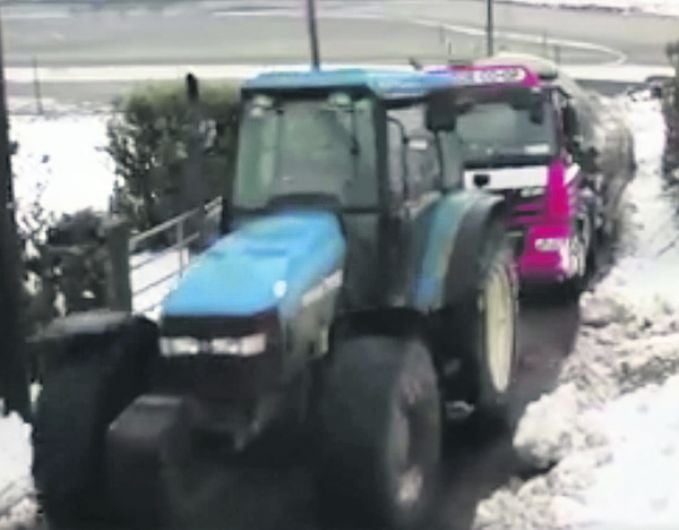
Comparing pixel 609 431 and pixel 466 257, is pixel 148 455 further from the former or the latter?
pixel 609 431

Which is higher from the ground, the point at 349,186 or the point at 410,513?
the point at 349,186

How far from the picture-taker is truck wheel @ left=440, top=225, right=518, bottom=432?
10.5m

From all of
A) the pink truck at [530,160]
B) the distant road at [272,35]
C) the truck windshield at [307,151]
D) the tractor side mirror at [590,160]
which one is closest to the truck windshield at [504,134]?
the pink truck at [530,160]

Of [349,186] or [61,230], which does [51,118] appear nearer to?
[61,230]

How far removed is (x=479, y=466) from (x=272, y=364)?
2.13 m

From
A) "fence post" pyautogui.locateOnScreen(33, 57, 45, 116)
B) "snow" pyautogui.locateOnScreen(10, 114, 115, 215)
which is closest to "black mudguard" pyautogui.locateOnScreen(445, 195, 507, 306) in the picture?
"snow" pyautogui.locateOnScreen(10, 114, 115, 215)

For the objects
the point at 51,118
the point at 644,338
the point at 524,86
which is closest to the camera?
the point at 644,338

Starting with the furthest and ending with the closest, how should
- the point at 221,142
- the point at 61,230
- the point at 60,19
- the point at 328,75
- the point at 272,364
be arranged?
the point at 60,19 < the point at 221,142 < the point at 61,230 < the point at 328,75 < the point at 272,364

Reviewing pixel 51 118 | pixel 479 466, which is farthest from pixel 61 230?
pixel 51 118

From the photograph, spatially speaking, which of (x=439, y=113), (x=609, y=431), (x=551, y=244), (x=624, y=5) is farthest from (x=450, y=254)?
(x=624, y=5)

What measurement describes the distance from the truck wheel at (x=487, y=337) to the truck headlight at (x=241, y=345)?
6.88ft

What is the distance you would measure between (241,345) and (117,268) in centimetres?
380

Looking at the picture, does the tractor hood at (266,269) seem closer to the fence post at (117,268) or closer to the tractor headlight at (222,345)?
the tractor headlight at (222,345)

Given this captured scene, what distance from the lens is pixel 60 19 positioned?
151 feet
